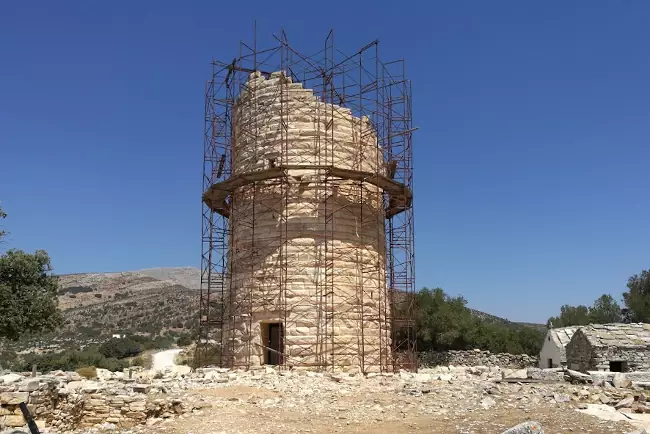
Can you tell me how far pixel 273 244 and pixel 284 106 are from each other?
4406 millimetres

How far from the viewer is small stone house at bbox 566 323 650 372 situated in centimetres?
1872

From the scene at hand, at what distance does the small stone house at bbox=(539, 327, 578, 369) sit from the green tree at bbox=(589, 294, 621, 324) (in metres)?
12.1

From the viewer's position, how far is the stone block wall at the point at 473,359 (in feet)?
94.0

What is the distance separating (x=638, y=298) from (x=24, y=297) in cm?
3239

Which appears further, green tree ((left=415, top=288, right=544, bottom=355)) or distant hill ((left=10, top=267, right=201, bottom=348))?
distant hill ((left=10, top=267, right=201, bottom=348))

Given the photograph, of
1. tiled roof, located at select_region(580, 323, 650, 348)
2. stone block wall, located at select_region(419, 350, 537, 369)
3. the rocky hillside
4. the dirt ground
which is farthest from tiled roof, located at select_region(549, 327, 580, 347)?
the rocky hillside

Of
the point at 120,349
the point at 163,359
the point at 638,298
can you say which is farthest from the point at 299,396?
the point at 638,298

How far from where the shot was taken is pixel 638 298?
35.6 meters

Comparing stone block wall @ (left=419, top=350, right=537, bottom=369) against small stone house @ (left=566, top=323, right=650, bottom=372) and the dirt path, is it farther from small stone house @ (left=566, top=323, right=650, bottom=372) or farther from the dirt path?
the dirt path

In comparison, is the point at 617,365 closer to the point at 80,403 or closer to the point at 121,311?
the point at 80,403

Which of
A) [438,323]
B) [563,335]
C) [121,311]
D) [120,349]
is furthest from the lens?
[121,311]

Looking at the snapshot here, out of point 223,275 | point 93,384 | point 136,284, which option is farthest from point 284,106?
point 136,284

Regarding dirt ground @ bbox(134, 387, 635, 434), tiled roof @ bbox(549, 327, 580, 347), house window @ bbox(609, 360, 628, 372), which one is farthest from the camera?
tiled roof @ bbox(549, 327, 580, 347)

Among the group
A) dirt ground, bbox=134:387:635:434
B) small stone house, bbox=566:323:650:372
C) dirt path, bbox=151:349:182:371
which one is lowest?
dirt path, bbox=151:349:182:371
